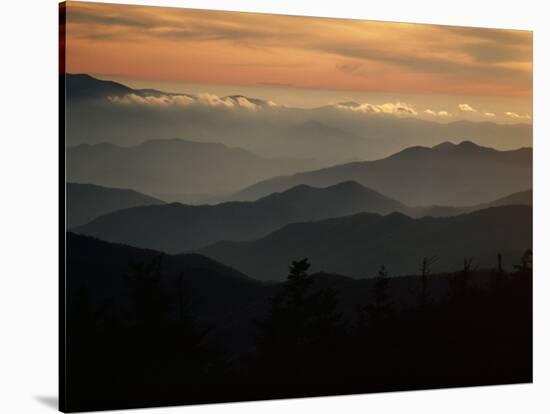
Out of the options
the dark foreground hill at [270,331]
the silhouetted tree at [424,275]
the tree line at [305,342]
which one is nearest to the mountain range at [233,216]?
the dark foreground hill at [270,331]

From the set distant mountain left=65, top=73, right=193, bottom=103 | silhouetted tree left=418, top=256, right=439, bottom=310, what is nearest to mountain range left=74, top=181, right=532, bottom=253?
silhouetted tree left=418, top=256, right=439, bottom=310

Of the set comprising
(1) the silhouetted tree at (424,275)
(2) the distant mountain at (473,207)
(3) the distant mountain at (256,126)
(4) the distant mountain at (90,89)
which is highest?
(4) the distant mountain at (90,89)

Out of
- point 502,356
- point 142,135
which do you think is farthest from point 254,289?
point 502,356

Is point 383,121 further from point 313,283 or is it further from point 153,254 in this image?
point 153,254

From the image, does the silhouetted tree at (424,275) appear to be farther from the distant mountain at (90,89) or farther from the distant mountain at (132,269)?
the distant mountain at (90,89)

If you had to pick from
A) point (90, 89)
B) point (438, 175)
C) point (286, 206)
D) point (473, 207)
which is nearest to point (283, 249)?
point (286, 206)

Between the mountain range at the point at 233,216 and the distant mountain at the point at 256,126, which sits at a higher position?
the distant mountain at the point at 256,126

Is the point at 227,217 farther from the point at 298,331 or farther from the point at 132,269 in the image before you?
the point at 298,331
